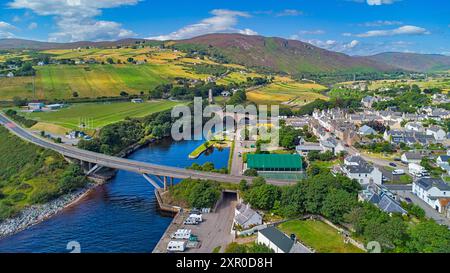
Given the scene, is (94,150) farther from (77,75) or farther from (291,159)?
(77,75)

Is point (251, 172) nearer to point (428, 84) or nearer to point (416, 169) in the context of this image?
point (416, 169)

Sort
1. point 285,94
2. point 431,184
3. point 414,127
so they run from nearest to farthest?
point 431,184 → point 414,127 → point 285,94

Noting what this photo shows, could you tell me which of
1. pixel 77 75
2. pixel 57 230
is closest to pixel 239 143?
pixel 57 230

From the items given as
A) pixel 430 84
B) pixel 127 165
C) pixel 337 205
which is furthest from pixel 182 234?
pixel 430 84

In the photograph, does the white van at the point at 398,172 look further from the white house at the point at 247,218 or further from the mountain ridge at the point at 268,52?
the mountain ridge at the point at 268,52

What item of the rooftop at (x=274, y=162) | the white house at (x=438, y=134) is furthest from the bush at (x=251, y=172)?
the white house at (x=438, y=134)

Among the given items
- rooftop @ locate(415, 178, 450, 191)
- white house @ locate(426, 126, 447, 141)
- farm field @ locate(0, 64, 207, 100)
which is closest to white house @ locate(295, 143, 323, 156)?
rooftop @ locate(415, 178, 450, 191)
